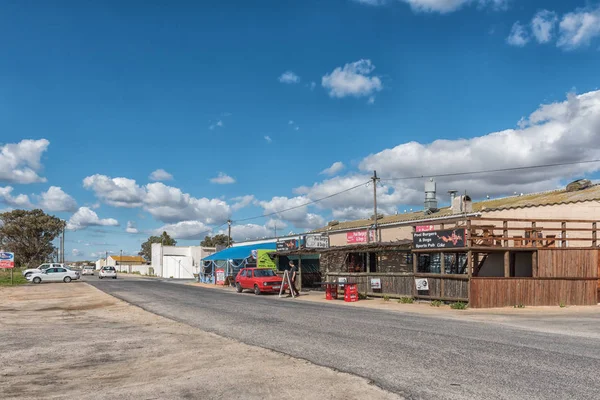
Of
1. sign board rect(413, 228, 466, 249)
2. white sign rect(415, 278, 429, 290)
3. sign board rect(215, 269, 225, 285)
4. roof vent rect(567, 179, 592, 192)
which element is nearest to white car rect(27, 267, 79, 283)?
sign board rect(215, 269, 225, 285)

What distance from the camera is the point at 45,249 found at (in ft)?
304

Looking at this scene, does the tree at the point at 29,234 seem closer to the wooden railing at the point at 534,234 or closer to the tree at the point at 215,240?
the tree at the point at 215,240

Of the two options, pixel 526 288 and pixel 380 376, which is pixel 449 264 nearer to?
pixel 526 288

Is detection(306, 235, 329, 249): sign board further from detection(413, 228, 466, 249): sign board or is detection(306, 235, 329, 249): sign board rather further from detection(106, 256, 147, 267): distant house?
detection(106, 256, 147, 267): distant house

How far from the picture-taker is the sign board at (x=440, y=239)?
21.2 meters

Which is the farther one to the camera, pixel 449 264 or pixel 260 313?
pixel 449 264

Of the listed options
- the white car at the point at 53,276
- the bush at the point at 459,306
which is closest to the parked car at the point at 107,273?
the white car at the point at 53,276

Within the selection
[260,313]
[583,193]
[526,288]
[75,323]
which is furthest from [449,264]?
[75,323]

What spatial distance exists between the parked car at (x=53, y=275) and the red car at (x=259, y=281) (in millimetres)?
25988

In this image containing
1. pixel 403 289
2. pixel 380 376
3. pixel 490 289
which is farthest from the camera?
pixel 403 289

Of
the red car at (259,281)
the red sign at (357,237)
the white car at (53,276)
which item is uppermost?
the red sign at (357,237)

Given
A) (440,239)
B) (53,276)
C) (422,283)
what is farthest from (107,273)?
(440,239)

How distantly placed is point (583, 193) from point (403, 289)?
12378 mm

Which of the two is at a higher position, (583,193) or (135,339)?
(583,193)
